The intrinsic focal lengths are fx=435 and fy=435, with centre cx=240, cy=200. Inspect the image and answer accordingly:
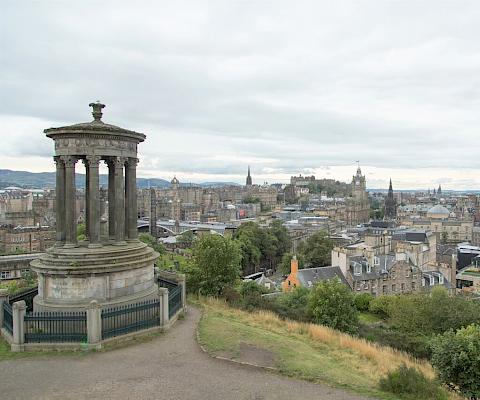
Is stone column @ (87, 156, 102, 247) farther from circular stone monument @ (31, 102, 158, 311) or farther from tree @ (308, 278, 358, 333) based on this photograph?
tree @ (308, 278, 358, 333)

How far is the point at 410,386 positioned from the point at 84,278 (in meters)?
11.3

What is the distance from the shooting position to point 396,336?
22984mm

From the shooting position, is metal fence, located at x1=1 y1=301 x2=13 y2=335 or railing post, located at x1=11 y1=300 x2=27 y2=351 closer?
railing post, located at x1=11 y1=300 x2=27 y2=351

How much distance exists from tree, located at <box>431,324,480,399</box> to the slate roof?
30610 millimetres

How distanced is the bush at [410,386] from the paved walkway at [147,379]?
118 cm

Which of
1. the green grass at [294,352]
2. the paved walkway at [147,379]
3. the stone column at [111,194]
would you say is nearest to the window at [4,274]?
the stone column at [111,194]

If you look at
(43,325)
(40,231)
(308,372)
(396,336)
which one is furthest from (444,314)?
(40,231)

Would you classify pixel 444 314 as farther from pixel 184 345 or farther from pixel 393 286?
pixel 393 286

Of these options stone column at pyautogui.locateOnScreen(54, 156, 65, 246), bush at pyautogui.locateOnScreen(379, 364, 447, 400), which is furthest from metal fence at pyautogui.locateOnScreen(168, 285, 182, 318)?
bush at pyautogui.locateOnScreen(379, 364, 447, 400)

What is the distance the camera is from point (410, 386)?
11.1 meters

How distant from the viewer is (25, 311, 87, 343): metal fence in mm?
14172

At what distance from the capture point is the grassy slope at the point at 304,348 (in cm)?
1217

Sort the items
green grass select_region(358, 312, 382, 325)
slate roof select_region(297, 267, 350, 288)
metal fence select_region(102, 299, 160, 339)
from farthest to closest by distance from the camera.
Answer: slate roof select_region(297, 267, 350, 288) < green grass select_region(358, 312, 382, 325) < metal fence select_region(102, 299, 160, 339)

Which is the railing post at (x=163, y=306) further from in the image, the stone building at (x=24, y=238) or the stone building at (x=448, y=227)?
the stone building at (x=448, y=227)
